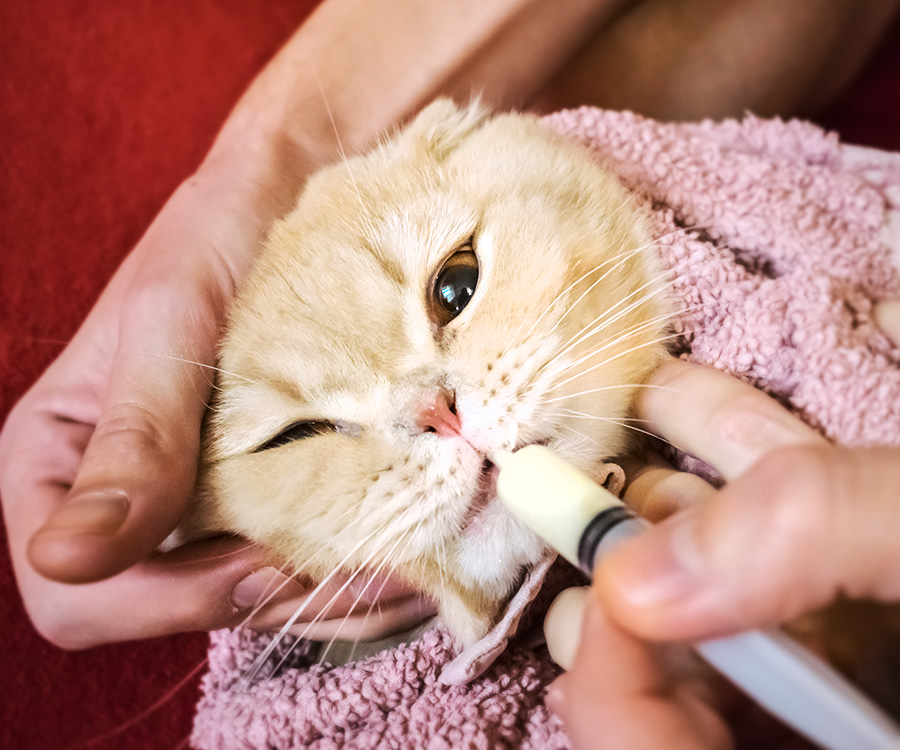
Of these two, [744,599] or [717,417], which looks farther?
[717,417]

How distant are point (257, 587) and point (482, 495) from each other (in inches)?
15.8

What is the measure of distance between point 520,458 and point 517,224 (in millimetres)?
390

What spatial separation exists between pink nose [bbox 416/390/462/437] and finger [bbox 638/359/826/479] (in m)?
0.28

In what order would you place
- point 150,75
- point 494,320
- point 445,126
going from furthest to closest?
1. point 150,75
2. point 445,126
3. point 494,320

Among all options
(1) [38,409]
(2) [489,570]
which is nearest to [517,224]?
(2) [489,570]

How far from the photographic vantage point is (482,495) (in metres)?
0.85

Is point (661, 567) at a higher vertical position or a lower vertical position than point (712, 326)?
lower

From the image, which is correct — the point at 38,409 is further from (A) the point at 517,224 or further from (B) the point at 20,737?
(A) the point at 517,224

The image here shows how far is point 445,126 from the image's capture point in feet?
3.88

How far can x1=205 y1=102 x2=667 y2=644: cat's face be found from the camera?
0.81 metres

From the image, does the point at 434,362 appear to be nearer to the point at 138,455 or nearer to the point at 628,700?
the point at 138,455

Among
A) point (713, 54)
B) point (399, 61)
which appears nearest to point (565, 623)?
point (399, 61)

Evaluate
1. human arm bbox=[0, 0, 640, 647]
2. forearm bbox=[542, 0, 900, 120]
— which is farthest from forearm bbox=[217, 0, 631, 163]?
forearm bbox=[542, 0, 900, 120]

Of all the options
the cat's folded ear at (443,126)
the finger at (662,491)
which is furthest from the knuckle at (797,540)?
the cat's folded ear at (443,126)
